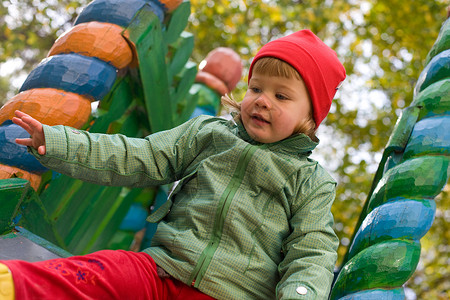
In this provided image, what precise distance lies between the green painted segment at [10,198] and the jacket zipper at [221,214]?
476 mm

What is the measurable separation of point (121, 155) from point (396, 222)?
75 centimetres

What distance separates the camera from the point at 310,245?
4.37ft

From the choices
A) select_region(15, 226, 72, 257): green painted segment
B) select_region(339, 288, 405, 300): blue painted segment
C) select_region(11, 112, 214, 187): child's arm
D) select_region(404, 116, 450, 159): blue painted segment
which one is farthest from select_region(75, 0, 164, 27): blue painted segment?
select_region(339, 288, 405, 300): blue painted segment

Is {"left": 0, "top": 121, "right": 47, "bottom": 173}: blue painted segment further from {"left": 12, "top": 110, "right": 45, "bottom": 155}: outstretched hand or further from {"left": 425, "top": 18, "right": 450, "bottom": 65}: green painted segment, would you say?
{"left": 425, "top": 18, "right": 450, "bottom": 65}: green painted segment

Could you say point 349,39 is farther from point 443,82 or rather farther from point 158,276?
point 158,276

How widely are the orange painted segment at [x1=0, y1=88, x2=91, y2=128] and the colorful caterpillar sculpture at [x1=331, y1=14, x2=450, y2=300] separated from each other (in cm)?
86

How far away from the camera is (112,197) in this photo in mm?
2074

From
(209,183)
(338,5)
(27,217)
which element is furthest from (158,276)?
(338,5)

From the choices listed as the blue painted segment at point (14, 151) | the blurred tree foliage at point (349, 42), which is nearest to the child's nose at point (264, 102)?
the blue painted segment at point (14, 151)

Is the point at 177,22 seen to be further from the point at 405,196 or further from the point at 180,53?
the point at 405,196

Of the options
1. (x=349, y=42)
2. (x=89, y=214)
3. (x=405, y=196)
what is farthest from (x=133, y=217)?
(x=349, y=42)

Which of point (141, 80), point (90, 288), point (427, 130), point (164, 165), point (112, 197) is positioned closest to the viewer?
point (90, 288)

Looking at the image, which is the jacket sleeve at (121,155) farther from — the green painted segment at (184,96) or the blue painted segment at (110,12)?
the green painted segment at (184,96)

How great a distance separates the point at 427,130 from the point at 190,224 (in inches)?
30.9
